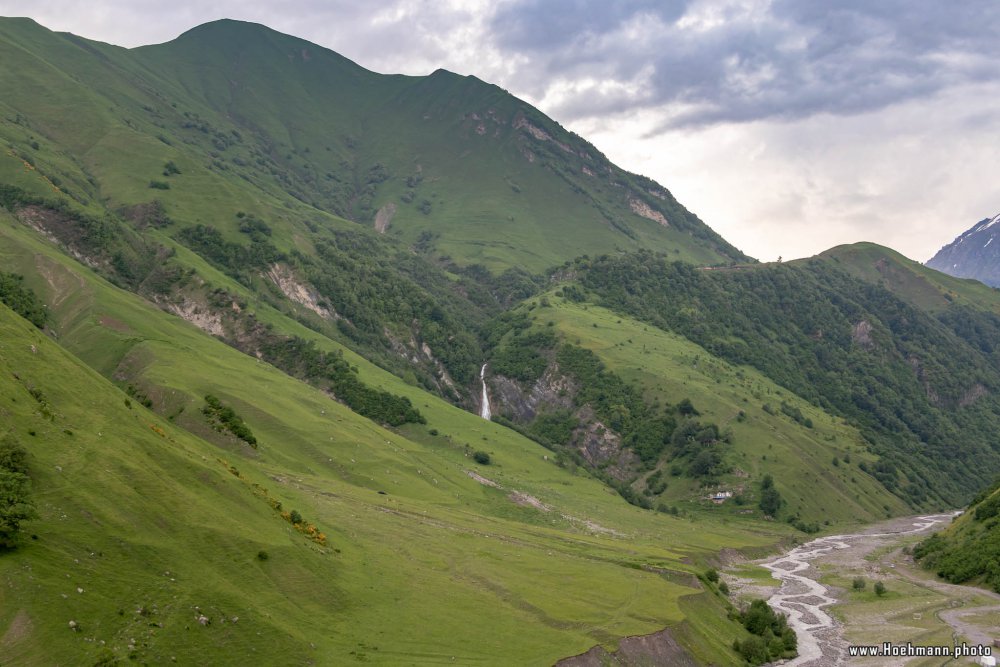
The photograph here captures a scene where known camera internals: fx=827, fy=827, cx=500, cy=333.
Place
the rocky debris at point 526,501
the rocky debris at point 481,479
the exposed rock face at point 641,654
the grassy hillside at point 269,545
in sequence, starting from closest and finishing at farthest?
the grassy hillside at point 269,545 → the exposed rock face at point 641,654 → the rocky debris at point 526,501 → the rocky debris at point 481,479

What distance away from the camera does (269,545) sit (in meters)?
60.2

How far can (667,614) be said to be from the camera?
7562 cm

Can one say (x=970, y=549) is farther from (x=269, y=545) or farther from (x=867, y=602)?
(x=269, y=545)

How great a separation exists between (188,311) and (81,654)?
151545 mm

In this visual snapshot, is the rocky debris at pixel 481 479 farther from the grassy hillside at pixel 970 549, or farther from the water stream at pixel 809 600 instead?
the grassy hillside at pixel 970 549

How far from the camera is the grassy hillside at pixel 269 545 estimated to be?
154 ft

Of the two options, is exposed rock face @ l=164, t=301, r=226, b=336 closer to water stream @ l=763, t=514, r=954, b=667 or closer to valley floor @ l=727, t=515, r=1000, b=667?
valley floor @ l=727, t=515, r=1000, b=667

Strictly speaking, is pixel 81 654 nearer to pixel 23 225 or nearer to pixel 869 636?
pixel 869 636

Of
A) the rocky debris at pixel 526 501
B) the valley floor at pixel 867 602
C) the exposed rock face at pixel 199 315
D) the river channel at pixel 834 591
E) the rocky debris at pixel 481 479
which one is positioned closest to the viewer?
the valley floor at pixel 867 602

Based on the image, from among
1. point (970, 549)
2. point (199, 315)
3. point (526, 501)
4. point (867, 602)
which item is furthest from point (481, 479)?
point (199, 315)

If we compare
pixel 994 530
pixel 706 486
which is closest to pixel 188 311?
pixel 706 486

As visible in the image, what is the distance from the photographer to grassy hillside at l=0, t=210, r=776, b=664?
46844 mm

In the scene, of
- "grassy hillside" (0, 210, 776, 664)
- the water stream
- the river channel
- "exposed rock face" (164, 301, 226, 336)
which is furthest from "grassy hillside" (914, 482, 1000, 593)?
"exposed rock face" (164, 301, 226, 336)

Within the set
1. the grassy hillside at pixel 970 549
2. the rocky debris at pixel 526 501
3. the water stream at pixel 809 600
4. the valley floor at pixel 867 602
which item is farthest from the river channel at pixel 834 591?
the rocky debris at pixel 526 501
